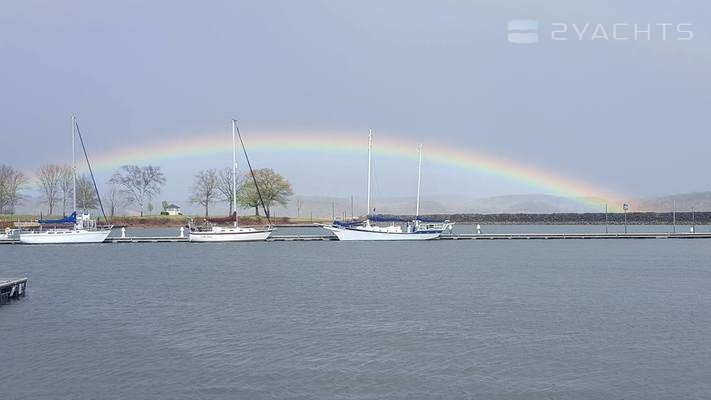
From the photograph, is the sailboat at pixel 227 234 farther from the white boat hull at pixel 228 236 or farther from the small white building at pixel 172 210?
the small white building at pixel 172 210

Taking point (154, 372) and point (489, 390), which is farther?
point (154, 372)

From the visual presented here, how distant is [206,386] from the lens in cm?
2175

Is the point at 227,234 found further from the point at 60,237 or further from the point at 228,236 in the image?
the point at 60,237

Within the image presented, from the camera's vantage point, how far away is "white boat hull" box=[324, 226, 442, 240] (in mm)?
108062

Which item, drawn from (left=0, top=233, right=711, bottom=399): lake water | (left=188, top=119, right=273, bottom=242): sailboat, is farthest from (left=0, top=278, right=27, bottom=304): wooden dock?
(left=188, top=119, right=273, bottom=242): sailboat

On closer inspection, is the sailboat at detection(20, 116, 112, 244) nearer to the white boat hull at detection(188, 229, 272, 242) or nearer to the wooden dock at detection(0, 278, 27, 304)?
the white boat hull at detection(188, 229, 272, 242)

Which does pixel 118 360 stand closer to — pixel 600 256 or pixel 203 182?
pixel 600 256

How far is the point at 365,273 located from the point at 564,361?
33.8 m

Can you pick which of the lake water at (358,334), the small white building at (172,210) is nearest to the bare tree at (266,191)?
the small white building at (172,210)

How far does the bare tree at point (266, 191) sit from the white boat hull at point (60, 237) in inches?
2397

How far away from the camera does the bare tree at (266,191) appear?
162 m

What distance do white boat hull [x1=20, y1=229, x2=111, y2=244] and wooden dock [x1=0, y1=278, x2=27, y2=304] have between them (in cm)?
6109

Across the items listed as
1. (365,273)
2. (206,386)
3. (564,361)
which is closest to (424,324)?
(564,361)

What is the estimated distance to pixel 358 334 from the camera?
30.0m
